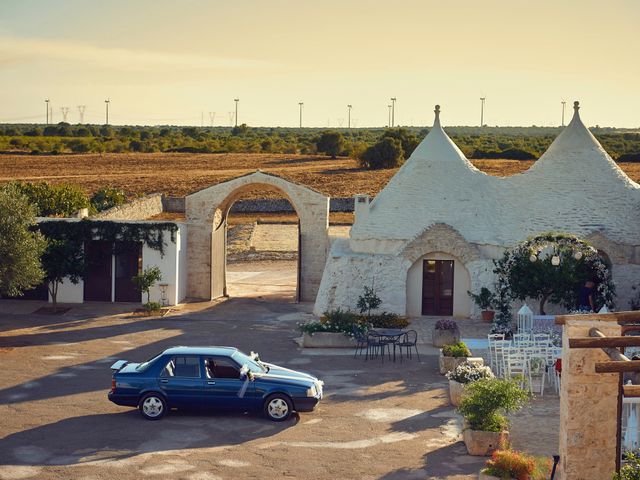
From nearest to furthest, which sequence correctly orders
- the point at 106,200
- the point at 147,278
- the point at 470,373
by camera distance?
the point at 470,373 < the point at 147,278 < the point at 106,200

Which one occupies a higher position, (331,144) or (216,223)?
(331,144)

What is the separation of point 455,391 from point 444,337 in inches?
238

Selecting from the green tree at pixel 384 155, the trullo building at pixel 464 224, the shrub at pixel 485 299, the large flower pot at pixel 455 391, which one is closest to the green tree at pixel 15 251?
the trullo building at pixel 464 224

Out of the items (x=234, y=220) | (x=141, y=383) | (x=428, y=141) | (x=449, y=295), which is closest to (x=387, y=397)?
(x=141, y=383)

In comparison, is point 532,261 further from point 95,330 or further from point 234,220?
point 234,220

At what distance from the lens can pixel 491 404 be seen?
1628 centimetres

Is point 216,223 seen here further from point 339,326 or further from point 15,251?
point 339,326

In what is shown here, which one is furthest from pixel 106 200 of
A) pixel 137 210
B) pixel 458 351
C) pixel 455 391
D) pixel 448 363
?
pixel 455 391

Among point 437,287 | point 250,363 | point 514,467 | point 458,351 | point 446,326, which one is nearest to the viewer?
point 514,467

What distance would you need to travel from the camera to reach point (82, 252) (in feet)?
101

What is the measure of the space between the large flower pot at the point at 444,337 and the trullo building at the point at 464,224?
360 centimetres

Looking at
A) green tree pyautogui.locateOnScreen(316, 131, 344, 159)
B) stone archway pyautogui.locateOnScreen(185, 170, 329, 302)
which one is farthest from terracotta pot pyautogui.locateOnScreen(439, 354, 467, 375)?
green tree pyautogui.locateOnScreen(316, 131, 344, 159)

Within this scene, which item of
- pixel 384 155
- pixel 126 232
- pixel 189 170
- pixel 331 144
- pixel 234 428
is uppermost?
pixel 331 144

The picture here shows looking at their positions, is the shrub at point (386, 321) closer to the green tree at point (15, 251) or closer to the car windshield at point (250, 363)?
the car windshield at point (250, 363)
